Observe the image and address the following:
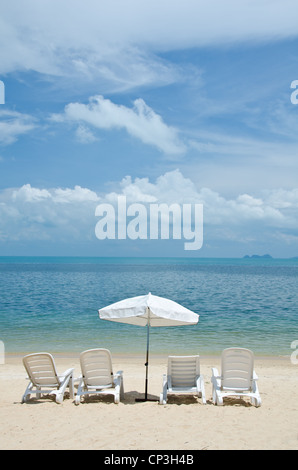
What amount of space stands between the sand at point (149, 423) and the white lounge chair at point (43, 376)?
9.3 inches

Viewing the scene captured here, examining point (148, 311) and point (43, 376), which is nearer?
point (148, 311)

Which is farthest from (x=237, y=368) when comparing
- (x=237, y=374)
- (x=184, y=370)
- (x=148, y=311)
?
(x=148, y=311)

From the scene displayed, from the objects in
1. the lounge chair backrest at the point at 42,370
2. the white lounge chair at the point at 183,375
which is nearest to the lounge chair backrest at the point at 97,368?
the lounge chair backrest at the point at 42,370

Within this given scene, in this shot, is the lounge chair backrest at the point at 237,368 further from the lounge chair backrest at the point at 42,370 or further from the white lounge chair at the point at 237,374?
the lounge chair backrest at the point at 42,370

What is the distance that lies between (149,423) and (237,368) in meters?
2.39

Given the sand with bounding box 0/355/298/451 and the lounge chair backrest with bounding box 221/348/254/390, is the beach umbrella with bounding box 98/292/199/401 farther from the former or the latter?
the sand with bounding box 0/355/298/451

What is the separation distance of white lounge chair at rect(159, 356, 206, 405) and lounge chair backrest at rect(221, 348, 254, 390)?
541 mm

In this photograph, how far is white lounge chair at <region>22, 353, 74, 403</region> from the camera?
8.93 meters

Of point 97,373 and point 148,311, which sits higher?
point 148,311

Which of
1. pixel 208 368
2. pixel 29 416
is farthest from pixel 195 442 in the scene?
pixel 208 368

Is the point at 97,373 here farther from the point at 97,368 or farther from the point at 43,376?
the point at 43,376

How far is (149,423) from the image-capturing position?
759 cm

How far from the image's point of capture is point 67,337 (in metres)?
20.7

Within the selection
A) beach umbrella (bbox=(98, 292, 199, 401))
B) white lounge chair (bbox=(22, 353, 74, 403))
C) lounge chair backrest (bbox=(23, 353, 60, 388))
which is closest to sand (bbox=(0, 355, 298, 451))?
white lounge chair (bbox=(22, 353, 74, 403))
